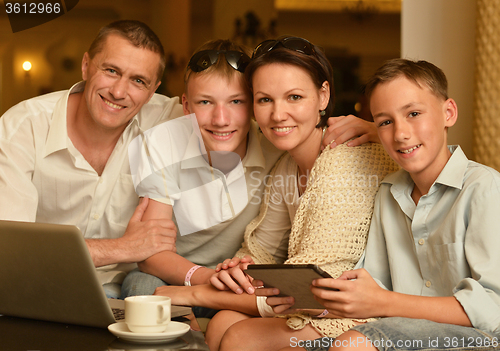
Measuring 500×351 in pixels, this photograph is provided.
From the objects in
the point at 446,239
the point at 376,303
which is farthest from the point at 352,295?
the point at 446,239

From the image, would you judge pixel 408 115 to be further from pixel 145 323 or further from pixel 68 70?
pixel 68 70

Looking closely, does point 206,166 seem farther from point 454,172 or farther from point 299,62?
point 454,172

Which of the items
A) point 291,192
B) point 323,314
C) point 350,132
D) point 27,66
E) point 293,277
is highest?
point 27,66

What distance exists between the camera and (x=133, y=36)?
64.2 inches

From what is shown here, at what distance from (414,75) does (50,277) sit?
2.88 feet

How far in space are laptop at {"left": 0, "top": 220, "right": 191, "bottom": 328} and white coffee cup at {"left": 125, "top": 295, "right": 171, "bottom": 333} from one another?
0.24 feet

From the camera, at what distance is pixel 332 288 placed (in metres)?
0.88

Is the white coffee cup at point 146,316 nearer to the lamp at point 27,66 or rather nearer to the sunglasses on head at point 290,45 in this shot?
the sunglasses on head at point 290,45

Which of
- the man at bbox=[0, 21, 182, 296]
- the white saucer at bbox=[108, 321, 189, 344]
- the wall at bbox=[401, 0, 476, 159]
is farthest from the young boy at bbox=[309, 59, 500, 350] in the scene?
the wall at bbox=[401, 0, 476, 159]

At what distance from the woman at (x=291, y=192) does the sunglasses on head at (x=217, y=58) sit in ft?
0.26

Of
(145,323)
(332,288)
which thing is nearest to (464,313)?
(332,288)

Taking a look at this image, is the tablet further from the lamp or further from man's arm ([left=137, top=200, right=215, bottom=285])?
the lamp

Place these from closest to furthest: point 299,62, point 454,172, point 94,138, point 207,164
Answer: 1. point 454,172
2. point 299,62
3. point 207,164
4. point 94,138

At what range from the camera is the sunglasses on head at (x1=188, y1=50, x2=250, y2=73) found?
143cm
